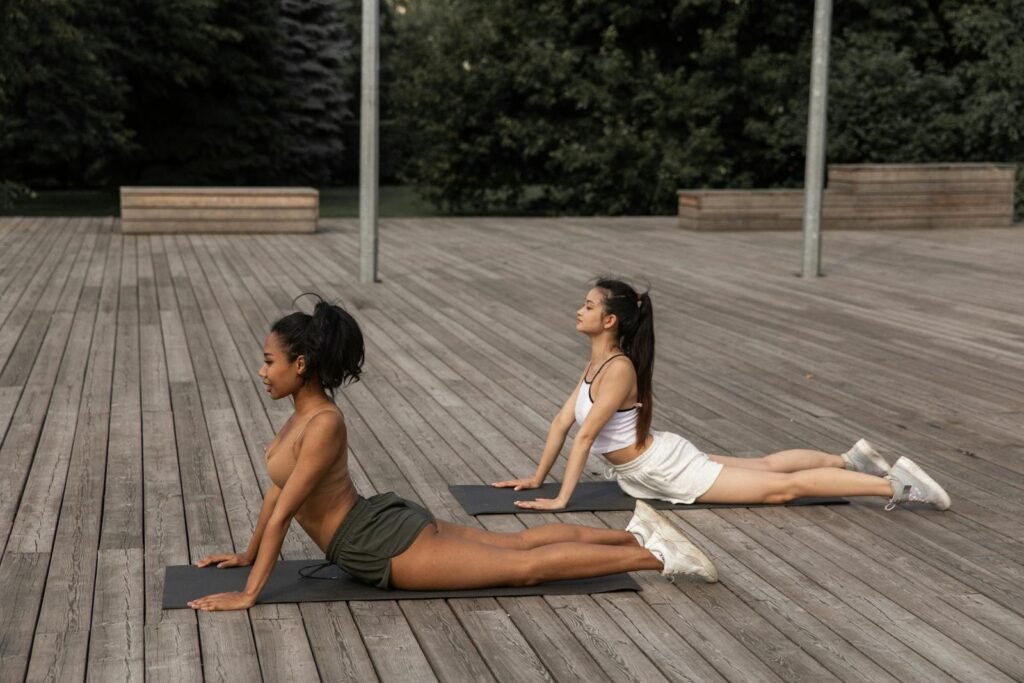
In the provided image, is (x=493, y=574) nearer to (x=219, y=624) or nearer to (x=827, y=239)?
(x=219, y=624)

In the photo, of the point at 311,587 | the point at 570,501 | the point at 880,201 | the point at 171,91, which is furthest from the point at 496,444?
the point at 171,91

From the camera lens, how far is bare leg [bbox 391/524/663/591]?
186 inches

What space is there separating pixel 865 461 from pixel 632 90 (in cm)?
2037

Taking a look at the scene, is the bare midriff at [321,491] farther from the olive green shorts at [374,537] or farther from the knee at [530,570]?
the knee at [530,570]

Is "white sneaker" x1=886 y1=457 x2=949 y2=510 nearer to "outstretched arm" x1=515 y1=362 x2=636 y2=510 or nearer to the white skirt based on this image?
the white skirt

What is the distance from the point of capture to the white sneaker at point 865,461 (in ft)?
20.2

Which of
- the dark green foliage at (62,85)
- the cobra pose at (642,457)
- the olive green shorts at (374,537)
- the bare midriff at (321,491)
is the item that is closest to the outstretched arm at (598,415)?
the cobra pose at (642,457)

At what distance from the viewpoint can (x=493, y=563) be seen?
4781mm

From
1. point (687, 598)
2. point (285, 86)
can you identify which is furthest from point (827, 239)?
point (285, 86)

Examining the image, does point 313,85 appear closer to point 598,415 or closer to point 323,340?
point 598,415

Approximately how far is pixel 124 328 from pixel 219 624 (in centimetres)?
635

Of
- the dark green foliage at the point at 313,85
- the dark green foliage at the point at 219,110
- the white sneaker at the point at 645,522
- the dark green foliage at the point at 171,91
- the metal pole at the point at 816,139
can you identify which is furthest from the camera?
the dark green foliage at the point at 313,85

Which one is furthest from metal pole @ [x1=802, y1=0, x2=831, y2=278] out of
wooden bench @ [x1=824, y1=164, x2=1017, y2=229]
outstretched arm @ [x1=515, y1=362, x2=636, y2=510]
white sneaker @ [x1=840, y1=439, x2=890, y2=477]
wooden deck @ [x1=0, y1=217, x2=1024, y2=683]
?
outstretched arm @ [x1=515, y1=362, x2=636, y2=510]

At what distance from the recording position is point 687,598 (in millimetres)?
4871
